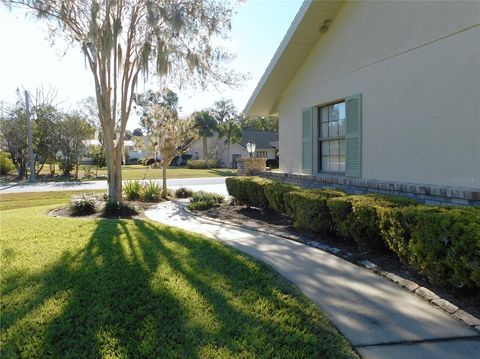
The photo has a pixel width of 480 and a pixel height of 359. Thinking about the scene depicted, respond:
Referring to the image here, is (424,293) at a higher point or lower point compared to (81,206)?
lower

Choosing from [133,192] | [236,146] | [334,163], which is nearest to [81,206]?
[133,192]

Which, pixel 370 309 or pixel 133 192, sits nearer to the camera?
pixel 370 309

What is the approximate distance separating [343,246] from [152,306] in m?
3.23

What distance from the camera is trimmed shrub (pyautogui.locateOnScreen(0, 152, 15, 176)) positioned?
27172 millimetres

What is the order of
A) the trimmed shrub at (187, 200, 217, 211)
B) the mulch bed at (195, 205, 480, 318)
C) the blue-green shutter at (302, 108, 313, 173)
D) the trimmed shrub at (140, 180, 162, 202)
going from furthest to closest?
the trimmed shrub at (140, 180, 162, 202) → the trimmed shrub at (187, 200, 217, 211) → the blue-green shutter at (302, 108, 313, 173) → the mulch bed at (195, 205, 480, 318)

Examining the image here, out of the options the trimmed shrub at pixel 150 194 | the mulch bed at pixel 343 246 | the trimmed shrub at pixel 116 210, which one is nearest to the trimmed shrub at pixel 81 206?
the trimmed shrub at pixel 116 210

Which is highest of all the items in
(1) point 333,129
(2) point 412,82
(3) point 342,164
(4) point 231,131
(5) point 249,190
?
(4) point 231,131

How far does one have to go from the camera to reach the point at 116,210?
359 inches

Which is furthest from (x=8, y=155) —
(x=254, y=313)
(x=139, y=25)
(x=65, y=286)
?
(x=254, y=313)

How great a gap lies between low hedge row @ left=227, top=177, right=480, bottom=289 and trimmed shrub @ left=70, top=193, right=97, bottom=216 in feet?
18.4

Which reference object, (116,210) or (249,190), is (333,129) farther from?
(116,210)

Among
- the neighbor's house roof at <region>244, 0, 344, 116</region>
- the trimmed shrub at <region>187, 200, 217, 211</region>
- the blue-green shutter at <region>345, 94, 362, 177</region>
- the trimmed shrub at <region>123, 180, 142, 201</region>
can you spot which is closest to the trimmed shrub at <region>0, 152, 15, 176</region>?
the trimmed shrub at <region>123, 180, 142, 201</region>

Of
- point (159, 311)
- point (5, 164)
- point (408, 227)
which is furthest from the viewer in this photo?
point (5, 164)

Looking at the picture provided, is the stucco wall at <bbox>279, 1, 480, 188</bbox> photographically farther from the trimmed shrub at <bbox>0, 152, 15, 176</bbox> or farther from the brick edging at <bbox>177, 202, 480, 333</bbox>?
the trimmed shrub at <bbox>0, 152, 15, 176</bbox>
